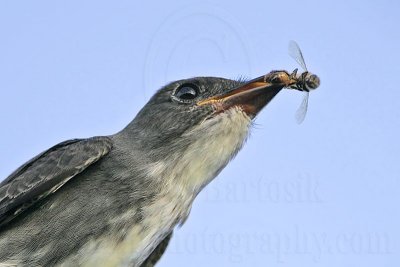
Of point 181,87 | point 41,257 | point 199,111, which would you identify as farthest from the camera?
point 181,87

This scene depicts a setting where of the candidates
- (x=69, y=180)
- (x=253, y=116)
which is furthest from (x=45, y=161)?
(x=253, y=116)

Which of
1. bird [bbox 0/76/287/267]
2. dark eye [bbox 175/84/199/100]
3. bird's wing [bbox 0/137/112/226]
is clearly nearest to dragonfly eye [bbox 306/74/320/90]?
bird [bbox 0/76/287/267]

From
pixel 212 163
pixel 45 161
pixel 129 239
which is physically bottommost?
pixel 129 239

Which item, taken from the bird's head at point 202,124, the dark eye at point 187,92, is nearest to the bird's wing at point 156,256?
the bird's head at point 202,124

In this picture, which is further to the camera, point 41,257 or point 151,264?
point 151,264

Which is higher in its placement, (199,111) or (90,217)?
(199,111)

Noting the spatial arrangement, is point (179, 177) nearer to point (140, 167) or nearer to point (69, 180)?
point (140, 167)

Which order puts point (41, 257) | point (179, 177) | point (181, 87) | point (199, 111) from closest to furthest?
point (41, 257)
point (179, 177)
point (199, 111)
point (181, 87)

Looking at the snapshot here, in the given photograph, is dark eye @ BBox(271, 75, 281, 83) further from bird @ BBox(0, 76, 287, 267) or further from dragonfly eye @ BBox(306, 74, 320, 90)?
dragonfly eye @ BBox(306, 74, 320, 90)
